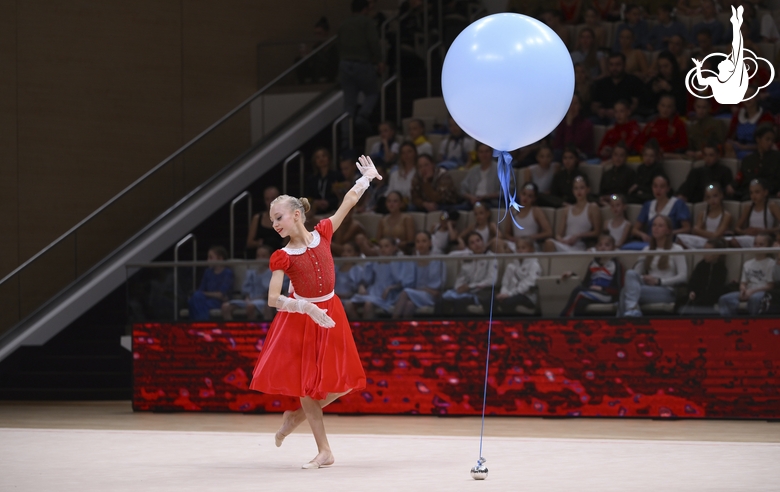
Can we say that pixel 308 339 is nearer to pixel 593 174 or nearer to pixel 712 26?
pixel 593 174

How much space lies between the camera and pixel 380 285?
9.71 metres

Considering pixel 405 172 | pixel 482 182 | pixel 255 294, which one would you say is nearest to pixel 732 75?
pixel 482 182

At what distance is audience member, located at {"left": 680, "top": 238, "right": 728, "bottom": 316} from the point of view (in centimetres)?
872

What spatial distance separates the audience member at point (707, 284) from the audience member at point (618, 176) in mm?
2057

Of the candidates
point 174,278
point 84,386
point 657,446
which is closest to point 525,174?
point 174,278

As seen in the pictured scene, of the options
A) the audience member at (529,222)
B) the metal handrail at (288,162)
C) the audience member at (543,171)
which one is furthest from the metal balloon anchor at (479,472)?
the metal handrail at (288,162)

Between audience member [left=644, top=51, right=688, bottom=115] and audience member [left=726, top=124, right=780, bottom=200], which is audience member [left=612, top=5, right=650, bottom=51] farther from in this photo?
audience member [left=726, top=124, right=780, bottom=200]

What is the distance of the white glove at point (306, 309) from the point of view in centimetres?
623

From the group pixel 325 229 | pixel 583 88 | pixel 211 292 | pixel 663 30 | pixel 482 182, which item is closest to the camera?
pixel 325 229

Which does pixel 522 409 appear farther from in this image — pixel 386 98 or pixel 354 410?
pixel 386 98

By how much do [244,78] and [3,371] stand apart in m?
5.27

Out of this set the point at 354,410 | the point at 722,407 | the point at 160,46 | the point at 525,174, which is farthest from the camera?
the point at 160,46

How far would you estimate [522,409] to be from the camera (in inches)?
372

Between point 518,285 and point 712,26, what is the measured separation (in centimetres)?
466
